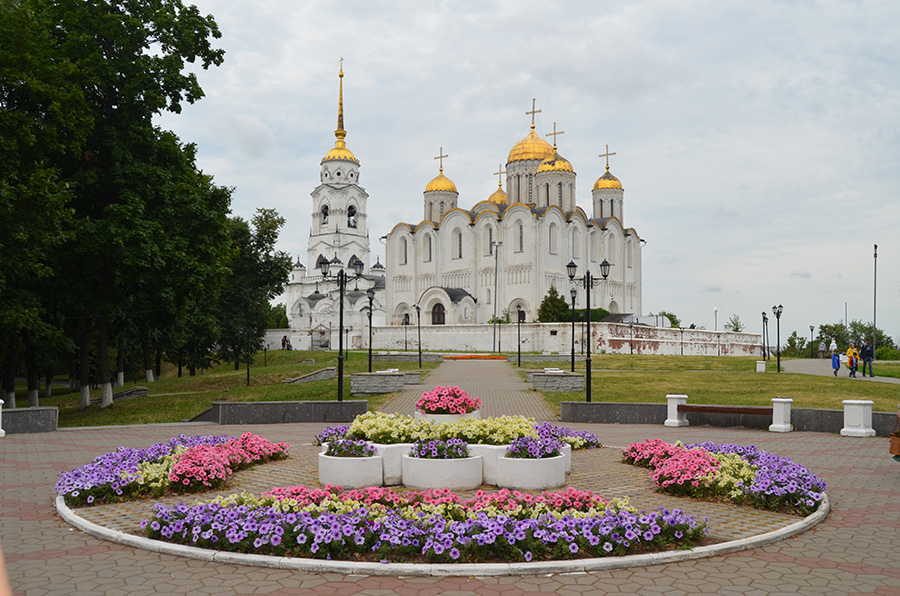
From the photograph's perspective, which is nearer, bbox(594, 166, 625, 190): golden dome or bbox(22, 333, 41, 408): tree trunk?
bbox(22, 333, 41, 408): tree trunk

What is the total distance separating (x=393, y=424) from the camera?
9609 mm

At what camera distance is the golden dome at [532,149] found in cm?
7312

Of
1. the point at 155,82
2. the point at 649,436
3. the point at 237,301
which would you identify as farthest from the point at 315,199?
the point at 649,436

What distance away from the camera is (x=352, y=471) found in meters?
8.91

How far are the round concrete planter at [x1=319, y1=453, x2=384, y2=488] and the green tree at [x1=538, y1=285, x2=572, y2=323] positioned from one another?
5020cm

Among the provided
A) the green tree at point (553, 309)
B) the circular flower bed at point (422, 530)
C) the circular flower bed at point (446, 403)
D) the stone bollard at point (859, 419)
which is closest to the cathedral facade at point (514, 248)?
the green tree at point (553, 309)

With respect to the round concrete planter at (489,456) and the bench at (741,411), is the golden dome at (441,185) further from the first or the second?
the round concrete planter at (489,456)

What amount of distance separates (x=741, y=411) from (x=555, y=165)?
57.8 m

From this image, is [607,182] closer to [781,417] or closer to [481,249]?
[481,249]

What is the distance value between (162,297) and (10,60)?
6998mm

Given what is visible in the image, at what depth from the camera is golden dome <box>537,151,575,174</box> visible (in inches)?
2795

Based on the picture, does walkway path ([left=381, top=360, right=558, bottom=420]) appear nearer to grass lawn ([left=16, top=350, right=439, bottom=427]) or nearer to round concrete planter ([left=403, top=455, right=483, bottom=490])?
grass lawn ([left=16, top=350, right=439, bottom=427])

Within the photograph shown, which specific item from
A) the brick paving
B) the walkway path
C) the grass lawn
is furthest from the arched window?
the brick paving

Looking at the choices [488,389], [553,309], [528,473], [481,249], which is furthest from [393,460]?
[481,249]
